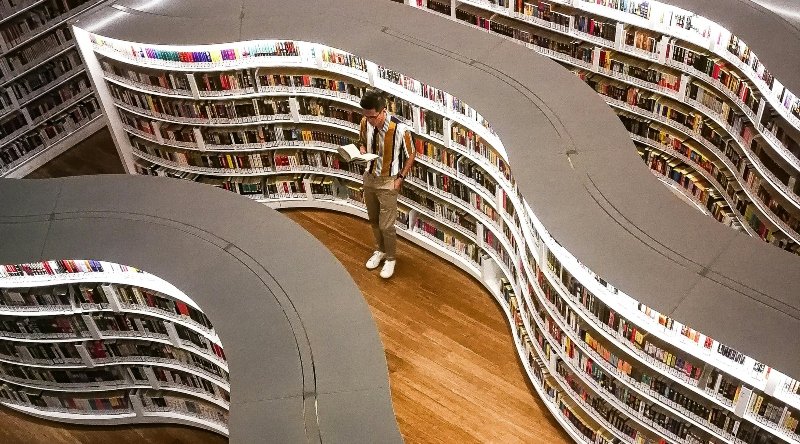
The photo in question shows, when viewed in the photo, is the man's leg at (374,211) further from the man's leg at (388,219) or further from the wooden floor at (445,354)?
the wooden floor at (445,354)

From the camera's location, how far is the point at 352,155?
788 cm

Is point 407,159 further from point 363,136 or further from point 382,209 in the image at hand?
point 382,209

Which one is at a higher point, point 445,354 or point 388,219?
point 388,219

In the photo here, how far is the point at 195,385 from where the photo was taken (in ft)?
24.4

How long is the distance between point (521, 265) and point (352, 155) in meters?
1.84

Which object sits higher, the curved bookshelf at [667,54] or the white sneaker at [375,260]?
the curved bookshelf at [667,54]

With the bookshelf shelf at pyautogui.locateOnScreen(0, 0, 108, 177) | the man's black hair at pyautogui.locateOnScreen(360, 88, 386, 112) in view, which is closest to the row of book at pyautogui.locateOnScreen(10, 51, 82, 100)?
the bookshelf shelf at pyautogui.locateOnScreen(0, 0, 108, 177)

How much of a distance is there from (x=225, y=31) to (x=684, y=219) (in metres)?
4.89

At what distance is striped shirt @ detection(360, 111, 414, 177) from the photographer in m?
7.82

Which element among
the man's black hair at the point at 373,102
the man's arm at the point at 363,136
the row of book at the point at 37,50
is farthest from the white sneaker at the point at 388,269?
the row of book at the point at 37,50

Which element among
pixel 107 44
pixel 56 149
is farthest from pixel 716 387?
pixel 56 149

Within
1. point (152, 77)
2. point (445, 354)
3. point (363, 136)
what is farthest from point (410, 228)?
point (152, 77)

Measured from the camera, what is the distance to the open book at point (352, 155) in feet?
25.7

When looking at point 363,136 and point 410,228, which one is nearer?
point 363,136
